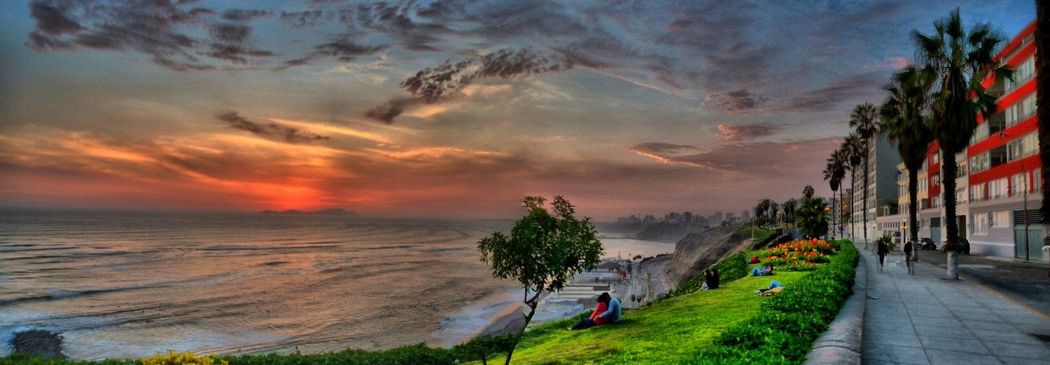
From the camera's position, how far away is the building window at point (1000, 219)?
173ft

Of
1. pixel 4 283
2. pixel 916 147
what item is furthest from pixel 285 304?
pixel 916 147

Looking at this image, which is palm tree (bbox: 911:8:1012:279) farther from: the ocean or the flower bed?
the ocean

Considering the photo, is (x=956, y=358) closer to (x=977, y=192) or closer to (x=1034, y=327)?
(x=1034, y=327)

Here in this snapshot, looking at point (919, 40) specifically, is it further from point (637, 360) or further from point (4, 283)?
point (4, 283)

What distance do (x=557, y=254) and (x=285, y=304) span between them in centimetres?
4708

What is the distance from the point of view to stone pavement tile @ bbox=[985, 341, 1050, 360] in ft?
36.7

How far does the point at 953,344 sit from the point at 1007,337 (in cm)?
215

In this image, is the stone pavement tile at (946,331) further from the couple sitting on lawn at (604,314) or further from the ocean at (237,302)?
the ocean at (237,302)

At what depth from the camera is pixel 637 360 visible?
1195cm

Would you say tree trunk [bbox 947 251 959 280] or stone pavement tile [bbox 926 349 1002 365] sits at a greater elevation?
tree trunk [bbox 947 251 959 280]

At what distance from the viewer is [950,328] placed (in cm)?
1394

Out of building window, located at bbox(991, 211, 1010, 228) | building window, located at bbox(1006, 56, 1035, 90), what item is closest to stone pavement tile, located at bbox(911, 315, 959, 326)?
building window, located at bbox(1006, 56, 1035, 90)

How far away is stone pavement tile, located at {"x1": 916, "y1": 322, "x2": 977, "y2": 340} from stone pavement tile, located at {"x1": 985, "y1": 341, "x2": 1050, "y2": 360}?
2.11ft

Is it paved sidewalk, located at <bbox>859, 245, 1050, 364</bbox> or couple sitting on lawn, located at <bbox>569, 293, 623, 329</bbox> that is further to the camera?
couple sitting on lawn, located at <bbox>569, 293, 623, 329</bbox>
